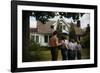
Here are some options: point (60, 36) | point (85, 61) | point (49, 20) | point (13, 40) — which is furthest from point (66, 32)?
point (13, 40)

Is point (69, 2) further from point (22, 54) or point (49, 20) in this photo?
point (22, 54)

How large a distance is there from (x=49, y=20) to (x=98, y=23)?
485 millimetres

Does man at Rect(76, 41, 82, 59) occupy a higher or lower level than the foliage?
lower

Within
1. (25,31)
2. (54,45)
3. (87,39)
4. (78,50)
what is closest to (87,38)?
(87,39)

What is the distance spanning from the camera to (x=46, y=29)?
173cm

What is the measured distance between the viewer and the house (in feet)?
5.60

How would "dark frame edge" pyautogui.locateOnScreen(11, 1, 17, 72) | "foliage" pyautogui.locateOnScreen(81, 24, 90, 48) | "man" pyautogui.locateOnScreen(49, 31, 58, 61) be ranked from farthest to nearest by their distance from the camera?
1. "foliage" pyautogui.locateOnScreen(81, 24, 90, 48)
2. "man" pyautogui.locateOnScreen(49, 31, 58, 61)
3. "dark frame edge" pyautogui.locateOnScreen(11, 1, 17, 72)

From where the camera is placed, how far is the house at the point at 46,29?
1.71m

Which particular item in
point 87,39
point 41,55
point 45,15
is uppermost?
point 45,15

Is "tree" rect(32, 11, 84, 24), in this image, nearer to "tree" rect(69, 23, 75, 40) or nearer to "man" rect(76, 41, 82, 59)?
"tree" rect(69, 23, 75, 40)

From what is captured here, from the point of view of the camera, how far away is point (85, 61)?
6.07 feet

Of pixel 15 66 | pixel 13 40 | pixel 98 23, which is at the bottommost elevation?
pixel 15 66

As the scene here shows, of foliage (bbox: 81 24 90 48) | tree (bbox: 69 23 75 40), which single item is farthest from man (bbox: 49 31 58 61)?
foliage (bbox: 81 24 90 48)

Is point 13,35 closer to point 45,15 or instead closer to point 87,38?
point 45,15
